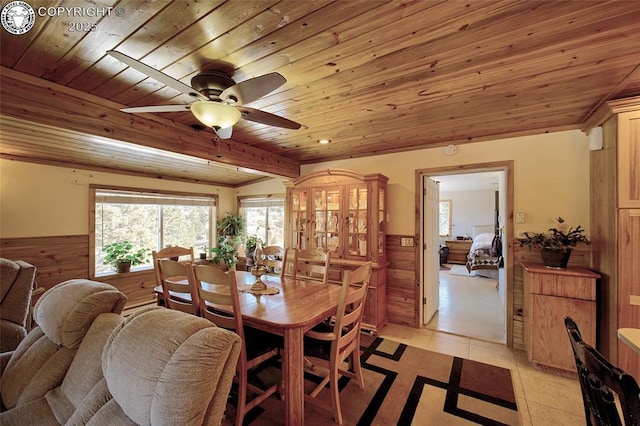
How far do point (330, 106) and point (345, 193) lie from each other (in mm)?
1345

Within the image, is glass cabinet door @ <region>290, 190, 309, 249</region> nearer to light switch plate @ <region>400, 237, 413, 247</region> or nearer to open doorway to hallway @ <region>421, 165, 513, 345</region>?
light switch plate @ <region>400, 237, 413, 247</region>

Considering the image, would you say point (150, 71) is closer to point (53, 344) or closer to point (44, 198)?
point (53, 344)

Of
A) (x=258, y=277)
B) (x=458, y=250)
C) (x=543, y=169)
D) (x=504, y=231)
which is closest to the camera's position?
(x=258, y=277)

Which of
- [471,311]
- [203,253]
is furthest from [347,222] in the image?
[203,253]

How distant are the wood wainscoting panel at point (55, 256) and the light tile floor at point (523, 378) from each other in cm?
405

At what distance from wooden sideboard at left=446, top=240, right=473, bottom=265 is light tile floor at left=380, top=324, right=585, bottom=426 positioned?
550 cm

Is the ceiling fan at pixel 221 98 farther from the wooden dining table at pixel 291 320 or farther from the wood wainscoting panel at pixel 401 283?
the wood wainscoting panel at pixel 401 283

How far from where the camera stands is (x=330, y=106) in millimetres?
2383

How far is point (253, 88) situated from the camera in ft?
4.98

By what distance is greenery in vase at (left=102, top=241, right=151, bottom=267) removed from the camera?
12.8 feet

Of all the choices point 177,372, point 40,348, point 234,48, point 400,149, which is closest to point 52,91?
point 234,48

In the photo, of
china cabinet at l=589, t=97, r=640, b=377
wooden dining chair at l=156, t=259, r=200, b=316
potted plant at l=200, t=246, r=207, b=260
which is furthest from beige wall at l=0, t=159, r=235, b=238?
china cabinet at l=589, t=97, r=640, b=377

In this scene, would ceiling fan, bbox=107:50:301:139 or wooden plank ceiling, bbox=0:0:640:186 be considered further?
ceiling fan, bbox=107:50:301:139

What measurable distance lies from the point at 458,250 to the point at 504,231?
17.3 ft
